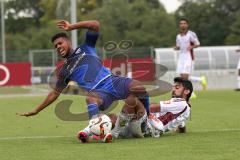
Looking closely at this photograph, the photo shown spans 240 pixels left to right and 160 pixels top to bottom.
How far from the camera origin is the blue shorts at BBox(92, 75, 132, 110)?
907cm

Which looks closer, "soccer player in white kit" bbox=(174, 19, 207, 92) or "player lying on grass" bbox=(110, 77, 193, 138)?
"player lying on grass" bbox=(110, 77, 193, 138)

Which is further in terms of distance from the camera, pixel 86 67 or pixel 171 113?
pixel 171 113

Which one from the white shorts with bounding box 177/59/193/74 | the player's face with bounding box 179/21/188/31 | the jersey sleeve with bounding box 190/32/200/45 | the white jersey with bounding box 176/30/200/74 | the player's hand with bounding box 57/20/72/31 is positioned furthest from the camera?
the white shorts with bounding box 177/59/193/74

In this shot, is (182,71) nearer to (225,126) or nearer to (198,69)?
(225,126)

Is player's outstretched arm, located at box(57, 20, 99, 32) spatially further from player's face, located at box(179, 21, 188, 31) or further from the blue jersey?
player's face, located at box(179, 21, 188, 31)

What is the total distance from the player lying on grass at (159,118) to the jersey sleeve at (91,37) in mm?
947

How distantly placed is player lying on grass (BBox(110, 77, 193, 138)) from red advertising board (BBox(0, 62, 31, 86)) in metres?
19.8

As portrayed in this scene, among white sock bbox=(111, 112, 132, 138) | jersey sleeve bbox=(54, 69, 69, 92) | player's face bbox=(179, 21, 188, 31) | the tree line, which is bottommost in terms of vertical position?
white sock bbox=(111, 112, 132, 138)

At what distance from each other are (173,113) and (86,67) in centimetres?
144

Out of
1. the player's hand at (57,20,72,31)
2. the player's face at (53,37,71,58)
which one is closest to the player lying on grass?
the player's face at (53,37,71,58)

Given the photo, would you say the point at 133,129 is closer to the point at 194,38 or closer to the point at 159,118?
the point at 159,118

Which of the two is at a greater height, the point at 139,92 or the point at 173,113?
the point at 139,92

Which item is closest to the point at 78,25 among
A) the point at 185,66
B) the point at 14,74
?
the point at 185,66

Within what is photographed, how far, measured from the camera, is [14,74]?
1161 inches
